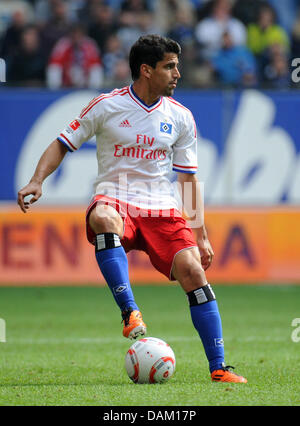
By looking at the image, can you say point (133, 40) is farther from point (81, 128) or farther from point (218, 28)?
point (81, 128)

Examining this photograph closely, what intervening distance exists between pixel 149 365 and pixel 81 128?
164 centimetres

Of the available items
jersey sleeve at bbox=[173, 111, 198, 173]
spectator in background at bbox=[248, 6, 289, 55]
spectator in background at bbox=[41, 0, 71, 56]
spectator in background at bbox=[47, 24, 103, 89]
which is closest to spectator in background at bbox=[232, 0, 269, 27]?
spectator in background at bbox=[248, 6, 289, 55]

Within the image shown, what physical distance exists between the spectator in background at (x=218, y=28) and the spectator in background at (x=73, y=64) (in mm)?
1892

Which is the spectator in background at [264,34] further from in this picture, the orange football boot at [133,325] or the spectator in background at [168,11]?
the orange football boot at [133,325]

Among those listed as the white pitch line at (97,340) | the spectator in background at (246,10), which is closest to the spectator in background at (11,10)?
the spectator in background at (246,10)

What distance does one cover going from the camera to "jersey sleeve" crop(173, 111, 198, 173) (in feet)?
20.8

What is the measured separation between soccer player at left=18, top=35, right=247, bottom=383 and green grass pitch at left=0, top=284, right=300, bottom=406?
662mm

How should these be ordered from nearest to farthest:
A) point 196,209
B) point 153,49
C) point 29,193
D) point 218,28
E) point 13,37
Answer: point 29,193
point 153,49
point 196,209
point 13,37
point 218,28

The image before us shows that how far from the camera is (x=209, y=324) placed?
19.1ft

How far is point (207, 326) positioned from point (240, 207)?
7780 mm

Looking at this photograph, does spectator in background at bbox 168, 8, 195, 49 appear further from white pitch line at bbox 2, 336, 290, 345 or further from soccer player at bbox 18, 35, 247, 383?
soccer player at bbox 18, 35, 247, 383

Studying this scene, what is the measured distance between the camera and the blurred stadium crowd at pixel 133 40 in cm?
1459

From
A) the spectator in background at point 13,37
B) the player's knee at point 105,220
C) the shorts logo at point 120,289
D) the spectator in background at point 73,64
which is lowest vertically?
the shorts logo at point 120,289

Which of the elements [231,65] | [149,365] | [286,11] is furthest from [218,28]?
[149,365]
